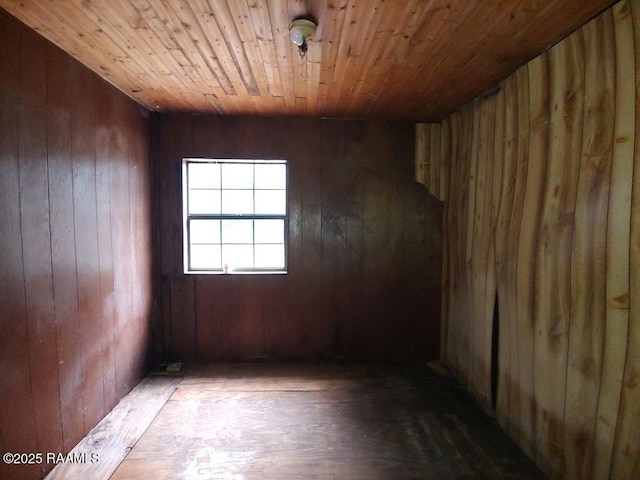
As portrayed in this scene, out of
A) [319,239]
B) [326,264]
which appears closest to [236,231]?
[319,239]

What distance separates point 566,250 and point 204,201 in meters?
2.88

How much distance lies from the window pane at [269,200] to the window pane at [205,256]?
2.00 ft

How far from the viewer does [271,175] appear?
2.93 metres

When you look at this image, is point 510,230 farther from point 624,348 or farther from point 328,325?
point 328,325

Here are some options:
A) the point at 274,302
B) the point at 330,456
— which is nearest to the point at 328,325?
the point at 274,302

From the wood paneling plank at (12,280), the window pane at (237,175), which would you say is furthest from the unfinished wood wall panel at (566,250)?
the wood paneling plank at (12,280)

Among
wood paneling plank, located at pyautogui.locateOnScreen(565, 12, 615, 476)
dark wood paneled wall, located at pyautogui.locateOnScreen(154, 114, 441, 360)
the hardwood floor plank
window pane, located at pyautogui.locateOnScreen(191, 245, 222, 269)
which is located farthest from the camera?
window pane, located at pyautogui.locateOnScreen(191, 245, 222, 269)

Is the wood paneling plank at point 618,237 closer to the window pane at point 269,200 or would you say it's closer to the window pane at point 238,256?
the window pane at point 269,200

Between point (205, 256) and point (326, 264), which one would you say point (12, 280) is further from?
point (326, 264)

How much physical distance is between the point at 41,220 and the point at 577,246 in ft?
9.15

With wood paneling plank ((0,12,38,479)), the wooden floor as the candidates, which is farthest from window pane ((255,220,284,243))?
wood paneling plank ((0,12,38,479))

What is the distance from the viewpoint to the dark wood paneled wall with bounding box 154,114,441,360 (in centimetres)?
285

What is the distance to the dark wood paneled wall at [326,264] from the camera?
2.85 m

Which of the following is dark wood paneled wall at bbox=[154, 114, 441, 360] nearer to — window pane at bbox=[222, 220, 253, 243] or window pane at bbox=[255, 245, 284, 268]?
window pane at bbox=[255, 245, 284, 268]
